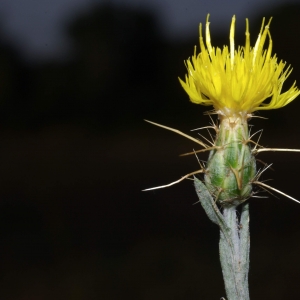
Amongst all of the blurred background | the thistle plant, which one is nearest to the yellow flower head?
the thistle plant

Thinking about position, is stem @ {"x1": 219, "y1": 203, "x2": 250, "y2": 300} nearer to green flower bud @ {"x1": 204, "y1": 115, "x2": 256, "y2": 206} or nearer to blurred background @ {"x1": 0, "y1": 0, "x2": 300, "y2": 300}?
green flower bud @ {"x1": 204, "y1": 115, "x2": 256, "y2": 206}

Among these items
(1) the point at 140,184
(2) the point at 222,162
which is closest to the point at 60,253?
(1) the point at 140,184

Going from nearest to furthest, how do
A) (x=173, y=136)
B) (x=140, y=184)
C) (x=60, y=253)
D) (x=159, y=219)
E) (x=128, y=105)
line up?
(x=60, y=253)
(x=159, y=219)
(x=140, y=184)
(x=173, y=136)
(x=128, y=105)

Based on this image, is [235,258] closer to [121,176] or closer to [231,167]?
[231,167]

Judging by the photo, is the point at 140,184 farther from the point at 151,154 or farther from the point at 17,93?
the point at 17,93

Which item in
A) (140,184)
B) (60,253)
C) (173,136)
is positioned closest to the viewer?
(60,253)

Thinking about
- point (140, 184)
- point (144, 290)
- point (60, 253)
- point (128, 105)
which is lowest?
point (144, 290)

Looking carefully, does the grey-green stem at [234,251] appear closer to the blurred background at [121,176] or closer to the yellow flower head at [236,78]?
the yellow flower head at [236,78]

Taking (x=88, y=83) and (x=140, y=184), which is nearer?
(x=140, y=184)

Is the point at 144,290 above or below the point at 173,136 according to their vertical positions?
below
